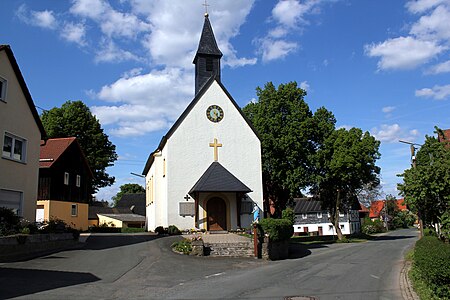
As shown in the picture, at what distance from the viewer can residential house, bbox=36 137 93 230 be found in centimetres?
3145

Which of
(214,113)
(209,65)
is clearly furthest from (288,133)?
(214,113)

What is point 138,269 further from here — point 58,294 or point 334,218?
point 334,218

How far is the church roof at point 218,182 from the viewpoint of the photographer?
25.7 metres

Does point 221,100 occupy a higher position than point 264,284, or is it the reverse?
point 221,100

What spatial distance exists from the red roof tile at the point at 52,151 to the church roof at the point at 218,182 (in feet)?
40.8

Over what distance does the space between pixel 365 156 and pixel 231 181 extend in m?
18.4

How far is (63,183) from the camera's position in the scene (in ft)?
110

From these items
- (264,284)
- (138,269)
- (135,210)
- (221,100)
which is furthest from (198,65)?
(135,210)

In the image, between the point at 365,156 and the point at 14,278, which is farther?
the point at 365,156

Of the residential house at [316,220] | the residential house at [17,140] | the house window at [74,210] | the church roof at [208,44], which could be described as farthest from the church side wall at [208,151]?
the residential house at [316,220]

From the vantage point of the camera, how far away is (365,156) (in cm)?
3991

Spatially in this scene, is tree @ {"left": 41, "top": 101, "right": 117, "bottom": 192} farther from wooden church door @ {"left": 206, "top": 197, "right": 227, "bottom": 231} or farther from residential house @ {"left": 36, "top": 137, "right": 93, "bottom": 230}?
wooden church door @ {"left": 206, "top": 197, "right": 227, "bottom": 231}

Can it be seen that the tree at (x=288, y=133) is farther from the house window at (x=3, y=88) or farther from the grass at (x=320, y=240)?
the house window at (x=3, y=88)

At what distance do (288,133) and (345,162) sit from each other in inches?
232
